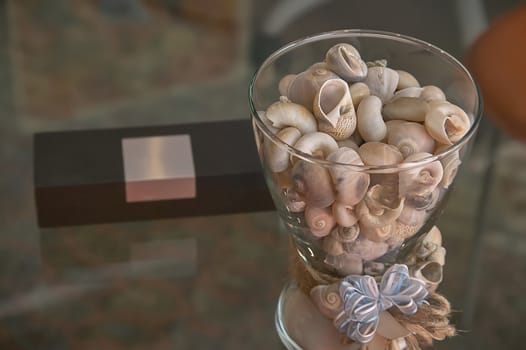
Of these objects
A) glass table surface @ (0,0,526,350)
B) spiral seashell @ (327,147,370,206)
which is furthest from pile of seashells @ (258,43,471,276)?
glass table surface @ (0,0,526,350)

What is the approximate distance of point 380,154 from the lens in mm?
578

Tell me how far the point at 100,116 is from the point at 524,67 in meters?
0.45

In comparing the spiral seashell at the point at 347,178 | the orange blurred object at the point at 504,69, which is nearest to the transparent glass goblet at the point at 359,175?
the spiral seashell at the point at 347,178

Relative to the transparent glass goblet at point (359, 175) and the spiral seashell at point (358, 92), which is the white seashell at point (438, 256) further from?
the spiral seashell at point (358, 92)

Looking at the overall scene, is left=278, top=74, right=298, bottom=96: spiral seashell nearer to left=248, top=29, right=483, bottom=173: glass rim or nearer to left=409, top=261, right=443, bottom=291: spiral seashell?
left=248, top=29, right=483, bottom=173: glass rim

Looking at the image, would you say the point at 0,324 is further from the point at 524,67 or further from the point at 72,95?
the point at 524,67

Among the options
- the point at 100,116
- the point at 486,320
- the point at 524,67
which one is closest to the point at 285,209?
the point at 486,320

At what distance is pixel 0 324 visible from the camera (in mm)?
709

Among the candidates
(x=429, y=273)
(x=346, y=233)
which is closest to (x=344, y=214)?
(x=346, y=233)

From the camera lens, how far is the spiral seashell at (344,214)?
1.93 ft

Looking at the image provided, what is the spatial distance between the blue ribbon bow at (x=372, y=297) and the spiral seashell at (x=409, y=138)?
0.08 m

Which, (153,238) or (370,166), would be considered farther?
(153,238)

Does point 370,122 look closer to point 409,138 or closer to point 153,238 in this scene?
point 409,138

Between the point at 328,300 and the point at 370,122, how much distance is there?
13cm
